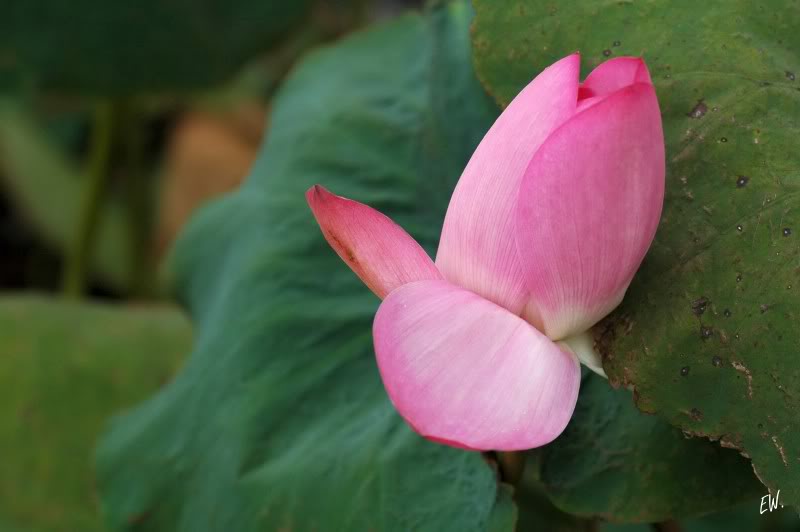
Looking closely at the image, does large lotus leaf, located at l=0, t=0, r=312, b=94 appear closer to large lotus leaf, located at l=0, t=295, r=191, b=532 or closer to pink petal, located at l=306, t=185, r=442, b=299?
large lotus leaf, located at l=0, t=295, r=191, b=532

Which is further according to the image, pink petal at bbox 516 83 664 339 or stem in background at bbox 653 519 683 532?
stem in background at bbox 653 519 683 532

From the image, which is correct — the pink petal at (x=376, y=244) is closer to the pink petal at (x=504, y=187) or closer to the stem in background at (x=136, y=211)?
the pink petal at (x=504, y=187)

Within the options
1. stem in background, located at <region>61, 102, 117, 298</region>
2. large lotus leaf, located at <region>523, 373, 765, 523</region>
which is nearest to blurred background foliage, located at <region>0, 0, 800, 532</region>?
large lotus leaf, located at <region>523, 373, 765, 523</region>

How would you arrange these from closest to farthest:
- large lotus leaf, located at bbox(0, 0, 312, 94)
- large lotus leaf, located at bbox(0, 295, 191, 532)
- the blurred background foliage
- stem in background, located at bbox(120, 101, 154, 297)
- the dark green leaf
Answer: the blurred background foliage, large lotus leaf, located at bbox(0, 295, 191, 532), large lotus leaf, located at bbox(0, 0, 312, 94), stem in background, located at bbox(120, 101, 154, 297), the dark green leaf

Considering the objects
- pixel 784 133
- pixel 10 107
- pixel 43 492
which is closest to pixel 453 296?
pixel 784 133

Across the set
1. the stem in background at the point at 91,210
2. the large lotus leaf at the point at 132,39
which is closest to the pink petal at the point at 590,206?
the large lotus leaf at the point at 132,39
